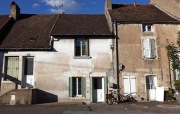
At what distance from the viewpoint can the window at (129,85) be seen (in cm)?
1831

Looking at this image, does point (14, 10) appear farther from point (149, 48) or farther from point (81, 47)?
point (149, 48)

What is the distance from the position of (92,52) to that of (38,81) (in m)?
4.62

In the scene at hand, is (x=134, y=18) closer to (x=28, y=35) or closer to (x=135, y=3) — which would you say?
(x=135, y=3)

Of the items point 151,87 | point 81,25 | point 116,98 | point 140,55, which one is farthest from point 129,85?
point 81,25

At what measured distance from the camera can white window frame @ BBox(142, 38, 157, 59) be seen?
18791 millimetres

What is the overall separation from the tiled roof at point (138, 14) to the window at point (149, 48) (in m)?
1.64

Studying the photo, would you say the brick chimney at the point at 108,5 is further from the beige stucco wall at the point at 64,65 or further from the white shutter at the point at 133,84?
the white shutter at the point at 133,84

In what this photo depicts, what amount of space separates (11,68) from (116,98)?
8.17 meters

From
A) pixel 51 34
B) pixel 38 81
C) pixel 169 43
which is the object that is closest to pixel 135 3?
pixel 169 43

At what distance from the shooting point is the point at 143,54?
18859 millimetres

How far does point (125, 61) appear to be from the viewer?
18.7 m

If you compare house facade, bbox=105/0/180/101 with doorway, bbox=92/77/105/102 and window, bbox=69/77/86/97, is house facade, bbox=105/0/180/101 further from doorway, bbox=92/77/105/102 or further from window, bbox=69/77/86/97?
window, bbox=69/77/86/97

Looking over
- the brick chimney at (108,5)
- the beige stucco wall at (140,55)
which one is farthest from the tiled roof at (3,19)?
the beige stucco wall at (140,55)

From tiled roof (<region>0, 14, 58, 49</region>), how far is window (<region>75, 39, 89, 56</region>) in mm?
2227
